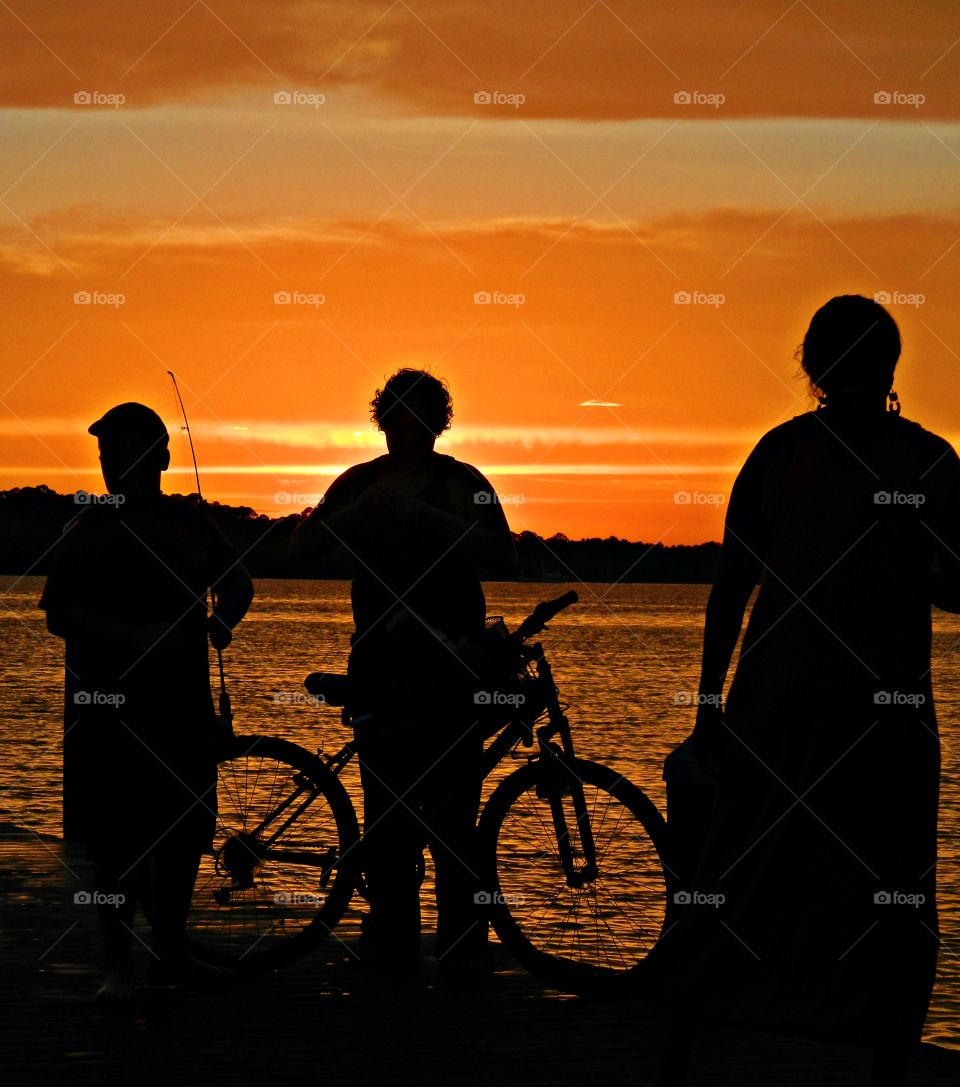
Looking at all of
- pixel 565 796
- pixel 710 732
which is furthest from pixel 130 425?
pixel 710 732

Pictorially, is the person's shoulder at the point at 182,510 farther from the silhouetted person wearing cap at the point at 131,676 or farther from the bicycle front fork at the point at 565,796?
the bicycle front fork at the point at 565,796

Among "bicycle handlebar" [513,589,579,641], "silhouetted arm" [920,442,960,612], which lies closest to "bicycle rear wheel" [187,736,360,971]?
"bicycle handlebar" [513,589,579,641]

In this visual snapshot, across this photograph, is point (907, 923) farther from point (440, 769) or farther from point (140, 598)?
point (140, 598)

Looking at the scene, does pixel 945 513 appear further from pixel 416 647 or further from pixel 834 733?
pixel 416 647

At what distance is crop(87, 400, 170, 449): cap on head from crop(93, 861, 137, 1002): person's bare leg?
137 cm

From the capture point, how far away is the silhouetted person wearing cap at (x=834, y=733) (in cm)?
388

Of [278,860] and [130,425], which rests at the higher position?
[130,425]

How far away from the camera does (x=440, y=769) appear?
5.72 m

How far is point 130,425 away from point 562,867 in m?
2.20

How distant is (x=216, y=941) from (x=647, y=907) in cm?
201

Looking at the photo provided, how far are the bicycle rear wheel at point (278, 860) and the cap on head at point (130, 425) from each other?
1100 millimetres

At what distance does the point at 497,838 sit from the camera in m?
5.60

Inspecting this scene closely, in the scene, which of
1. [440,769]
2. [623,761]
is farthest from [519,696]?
[623,761]

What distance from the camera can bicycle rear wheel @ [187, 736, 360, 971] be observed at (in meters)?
5.63
